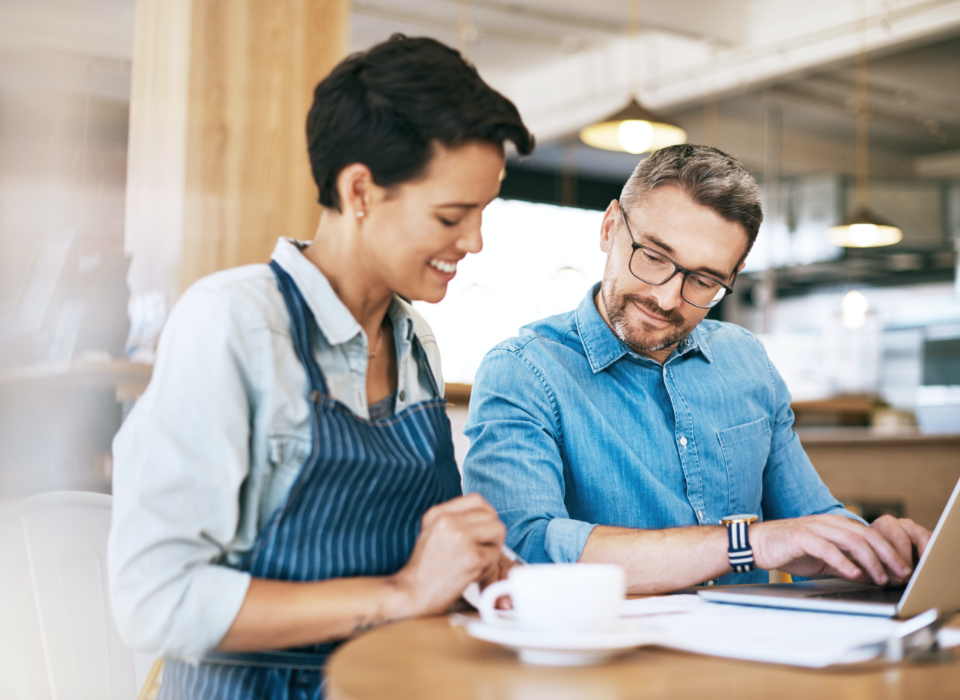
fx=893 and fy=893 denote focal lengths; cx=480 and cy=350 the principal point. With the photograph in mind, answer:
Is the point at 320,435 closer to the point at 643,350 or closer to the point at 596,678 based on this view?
the point at 596,678

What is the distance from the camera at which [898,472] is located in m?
4.62

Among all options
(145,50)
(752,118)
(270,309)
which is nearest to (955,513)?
(270,309)

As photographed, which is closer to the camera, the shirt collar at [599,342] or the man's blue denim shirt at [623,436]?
the man's blue denim shirt at [623,436]

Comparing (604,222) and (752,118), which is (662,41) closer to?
(752,118)

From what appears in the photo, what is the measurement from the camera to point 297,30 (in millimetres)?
2746

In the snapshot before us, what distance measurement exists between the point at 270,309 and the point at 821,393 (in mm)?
6985

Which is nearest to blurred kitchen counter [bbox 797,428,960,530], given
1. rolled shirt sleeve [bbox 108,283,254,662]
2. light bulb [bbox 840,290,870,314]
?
light bulb [bbox 840,290,870,314]

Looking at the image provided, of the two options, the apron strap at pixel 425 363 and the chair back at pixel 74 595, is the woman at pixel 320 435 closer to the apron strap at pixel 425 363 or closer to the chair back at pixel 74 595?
the apron strap at pixel 425 363

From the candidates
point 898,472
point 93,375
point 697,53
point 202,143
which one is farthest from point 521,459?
point 697,53

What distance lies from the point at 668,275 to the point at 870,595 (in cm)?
63

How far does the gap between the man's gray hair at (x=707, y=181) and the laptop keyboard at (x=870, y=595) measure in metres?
0.66

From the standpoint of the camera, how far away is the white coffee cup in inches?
28.5

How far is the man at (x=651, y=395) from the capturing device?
1403mm

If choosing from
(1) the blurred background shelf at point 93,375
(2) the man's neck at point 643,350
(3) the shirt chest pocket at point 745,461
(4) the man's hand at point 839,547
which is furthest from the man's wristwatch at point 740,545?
(1) the blurred background shelf at point 93,375
